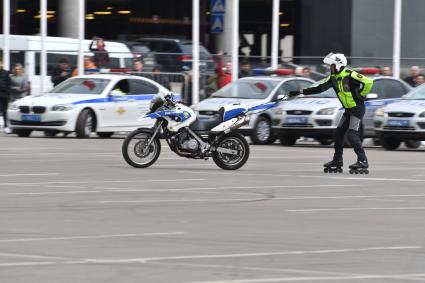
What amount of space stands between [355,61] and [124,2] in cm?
1515

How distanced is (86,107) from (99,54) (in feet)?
19.9

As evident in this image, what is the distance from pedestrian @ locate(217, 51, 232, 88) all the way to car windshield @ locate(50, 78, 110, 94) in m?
5.28

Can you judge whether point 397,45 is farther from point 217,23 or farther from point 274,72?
point 274,72

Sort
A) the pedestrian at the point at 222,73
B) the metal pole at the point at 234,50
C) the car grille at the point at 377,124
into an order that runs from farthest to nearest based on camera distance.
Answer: the metal pole at the point at 234,50 → the pedestrian at the point at 222,73 → the car grille at the point at 377,124

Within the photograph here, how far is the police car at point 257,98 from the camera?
2623 centimetres

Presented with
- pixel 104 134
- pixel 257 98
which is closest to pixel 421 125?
pixel 257 98

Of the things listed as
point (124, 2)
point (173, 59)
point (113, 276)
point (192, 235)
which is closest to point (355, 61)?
point (173, 59)

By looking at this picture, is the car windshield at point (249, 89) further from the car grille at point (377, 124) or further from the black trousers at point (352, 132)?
the black trousers at point (352, 132)

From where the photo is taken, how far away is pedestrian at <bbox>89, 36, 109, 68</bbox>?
32.5 meters

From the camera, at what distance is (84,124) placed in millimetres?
26531

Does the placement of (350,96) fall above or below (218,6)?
below

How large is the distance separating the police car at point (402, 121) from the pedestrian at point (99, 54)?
985cm

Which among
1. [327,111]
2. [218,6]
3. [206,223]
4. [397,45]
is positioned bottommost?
[206,223]

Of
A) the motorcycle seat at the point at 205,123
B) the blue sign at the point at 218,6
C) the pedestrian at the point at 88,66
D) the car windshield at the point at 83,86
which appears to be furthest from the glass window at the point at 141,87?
the motorcycle seat at the point at 205,123
